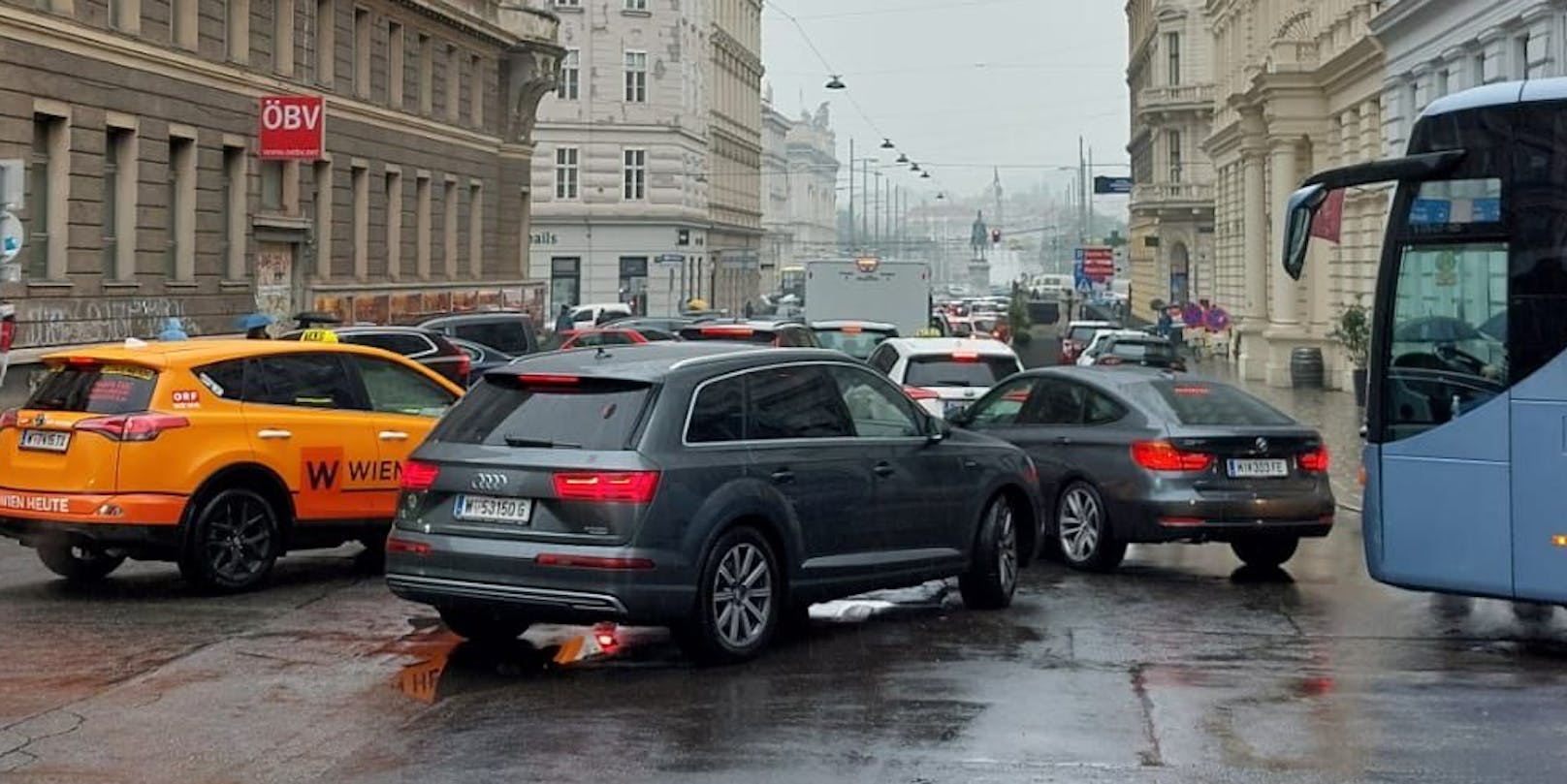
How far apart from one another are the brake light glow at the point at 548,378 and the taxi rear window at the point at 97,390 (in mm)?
3400

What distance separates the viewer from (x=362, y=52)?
4378cm

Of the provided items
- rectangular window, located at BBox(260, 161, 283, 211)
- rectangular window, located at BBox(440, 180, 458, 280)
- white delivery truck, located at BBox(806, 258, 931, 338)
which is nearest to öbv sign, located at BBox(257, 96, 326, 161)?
rectangular window, located at BBox(260, 161, 283, 211)

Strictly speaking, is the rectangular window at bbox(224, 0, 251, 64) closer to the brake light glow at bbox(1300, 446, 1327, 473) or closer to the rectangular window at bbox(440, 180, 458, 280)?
the rectangular window at bbox(440, 180, 458, 280)

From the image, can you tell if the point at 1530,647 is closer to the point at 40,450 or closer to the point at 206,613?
the point at 206,613

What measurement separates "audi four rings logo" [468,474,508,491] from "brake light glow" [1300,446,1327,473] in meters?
6.83

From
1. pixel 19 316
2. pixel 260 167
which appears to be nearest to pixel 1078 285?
pixel 260 167

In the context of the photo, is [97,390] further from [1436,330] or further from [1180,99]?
[1180,99]

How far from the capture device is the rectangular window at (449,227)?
5062 centimetres

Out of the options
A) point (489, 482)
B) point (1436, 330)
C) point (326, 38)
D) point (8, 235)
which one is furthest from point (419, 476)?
point (326, 38)

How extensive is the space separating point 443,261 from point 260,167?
1264cm

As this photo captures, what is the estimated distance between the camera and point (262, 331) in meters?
25.1

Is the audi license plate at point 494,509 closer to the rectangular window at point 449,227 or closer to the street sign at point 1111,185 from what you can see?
the rectangular window at point 449,227

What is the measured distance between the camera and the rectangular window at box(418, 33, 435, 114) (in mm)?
47906

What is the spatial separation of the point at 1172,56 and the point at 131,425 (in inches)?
3175
